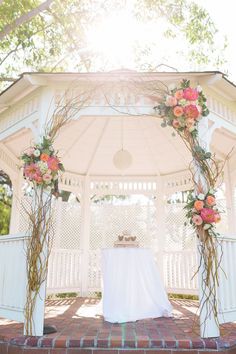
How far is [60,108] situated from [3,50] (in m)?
5.42

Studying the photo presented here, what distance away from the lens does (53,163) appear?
3311mm

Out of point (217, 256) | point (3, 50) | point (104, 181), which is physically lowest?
point (217, 256)

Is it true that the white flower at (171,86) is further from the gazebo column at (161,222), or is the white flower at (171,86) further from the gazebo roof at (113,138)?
the gazebo column at (161,222)

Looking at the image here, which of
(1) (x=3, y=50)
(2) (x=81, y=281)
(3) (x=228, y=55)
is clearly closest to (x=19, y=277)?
(2) (x=81, y=281)

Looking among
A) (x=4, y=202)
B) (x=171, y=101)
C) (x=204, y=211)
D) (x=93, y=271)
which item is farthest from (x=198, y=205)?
(x=4, y=202)

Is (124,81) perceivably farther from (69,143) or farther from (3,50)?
(3,50)

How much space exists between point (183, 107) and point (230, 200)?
2558 millimetres

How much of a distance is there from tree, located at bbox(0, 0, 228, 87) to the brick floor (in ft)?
19.9

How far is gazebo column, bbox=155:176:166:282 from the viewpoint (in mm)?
6191

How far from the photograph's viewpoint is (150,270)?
4082 mm

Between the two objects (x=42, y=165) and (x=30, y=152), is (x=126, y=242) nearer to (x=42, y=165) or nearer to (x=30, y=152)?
(x=42, y=165)

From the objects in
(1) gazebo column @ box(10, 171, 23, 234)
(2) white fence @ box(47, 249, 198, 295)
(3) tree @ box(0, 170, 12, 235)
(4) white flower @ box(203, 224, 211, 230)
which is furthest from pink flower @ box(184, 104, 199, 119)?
(3) tree @ box(0, 170, 12, 235)

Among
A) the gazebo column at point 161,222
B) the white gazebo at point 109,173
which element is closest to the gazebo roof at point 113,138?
the white gazebo at point 109,173

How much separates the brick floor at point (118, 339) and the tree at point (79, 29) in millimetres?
6079
